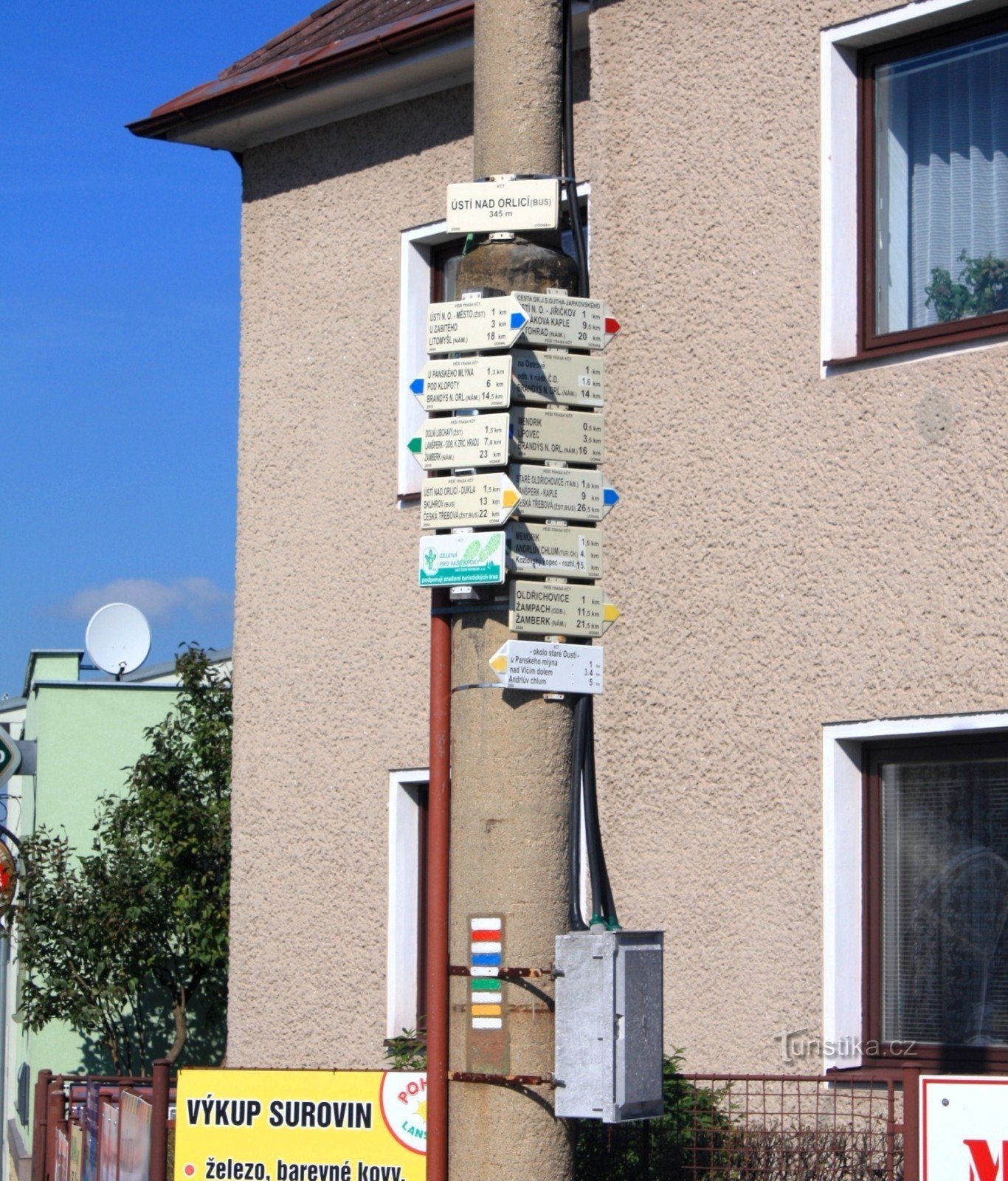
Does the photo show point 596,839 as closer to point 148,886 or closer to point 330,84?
point 330,84

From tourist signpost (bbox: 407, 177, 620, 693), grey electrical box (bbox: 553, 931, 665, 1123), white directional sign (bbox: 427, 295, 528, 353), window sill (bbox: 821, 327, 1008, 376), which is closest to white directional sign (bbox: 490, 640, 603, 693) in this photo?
tourist signpost (bbox: 407, 177, 620, 693)

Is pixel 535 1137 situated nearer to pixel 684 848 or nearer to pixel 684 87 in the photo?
pixel 684 848

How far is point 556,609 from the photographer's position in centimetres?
458

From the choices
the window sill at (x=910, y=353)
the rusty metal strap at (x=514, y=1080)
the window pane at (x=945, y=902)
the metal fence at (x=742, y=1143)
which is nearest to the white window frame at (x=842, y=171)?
the window sill at (x=910, y=353)

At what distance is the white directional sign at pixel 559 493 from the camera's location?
4.61m

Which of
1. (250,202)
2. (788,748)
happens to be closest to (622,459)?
(788,748)

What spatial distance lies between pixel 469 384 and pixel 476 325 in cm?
15

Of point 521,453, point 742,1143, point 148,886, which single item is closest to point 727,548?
point 742,1143

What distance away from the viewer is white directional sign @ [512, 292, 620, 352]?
183 inches

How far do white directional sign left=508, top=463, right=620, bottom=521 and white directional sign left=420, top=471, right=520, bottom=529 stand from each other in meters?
0.06

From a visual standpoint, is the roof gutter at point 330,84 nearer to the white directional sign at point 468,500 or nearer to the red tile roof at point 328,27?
the red tile roof at point 328,27

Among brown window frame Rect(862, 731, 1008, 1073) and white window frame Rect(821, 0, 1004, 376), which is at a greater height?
white window frame Rect(821, 0, 1004, 376)

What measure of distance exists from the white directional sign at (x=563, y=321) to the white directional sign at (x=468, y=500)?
38 cm

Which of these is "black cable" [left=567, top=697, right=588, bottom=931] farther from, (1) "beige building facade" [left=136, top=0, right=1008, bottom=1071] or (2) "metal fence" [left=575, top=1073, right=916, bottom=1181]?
(1) "beige building facade" [left=136, top=0, right=1008, bottom=1071]
